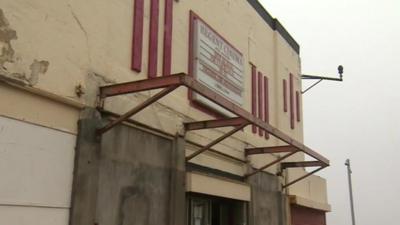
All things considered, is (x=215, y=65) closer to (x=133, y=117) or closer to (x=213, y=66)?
(x=213, y=66)

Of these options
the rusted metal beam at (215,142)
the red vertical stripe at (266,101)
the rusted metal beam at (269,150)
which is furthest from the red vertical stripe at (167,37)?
the red vertical stripe at (266,101)

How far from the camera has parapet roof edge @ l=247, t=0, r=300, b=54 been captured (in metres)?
11.6

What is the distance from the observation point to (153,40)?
7457mm

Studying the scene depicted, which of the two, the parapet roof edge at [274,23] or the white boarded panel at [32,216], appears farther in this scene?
the parapet roof edge at [274,23]

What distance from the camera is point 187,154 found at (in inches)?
312

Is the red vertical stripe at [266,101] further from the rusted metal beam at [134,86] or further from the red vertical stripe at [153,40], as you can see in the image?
the rusted metal beam at [134,86]

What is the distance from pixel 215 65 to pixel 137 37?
2.13 m

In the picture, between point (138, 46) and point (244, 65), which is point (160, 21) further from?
point (244, 65)

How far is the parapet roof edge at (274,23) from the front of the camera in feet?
38.1

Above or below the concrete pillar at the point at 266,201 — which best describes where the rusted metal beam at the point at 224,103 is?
above

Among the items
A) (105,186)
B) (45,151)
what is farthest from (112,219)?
(45,151)

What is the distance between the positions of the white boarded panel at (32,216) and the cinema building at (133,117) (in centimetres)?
1

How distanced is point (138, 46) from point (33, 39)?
194cm

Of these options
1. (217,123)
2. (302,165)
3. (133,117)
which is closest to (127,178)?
(133,117)
